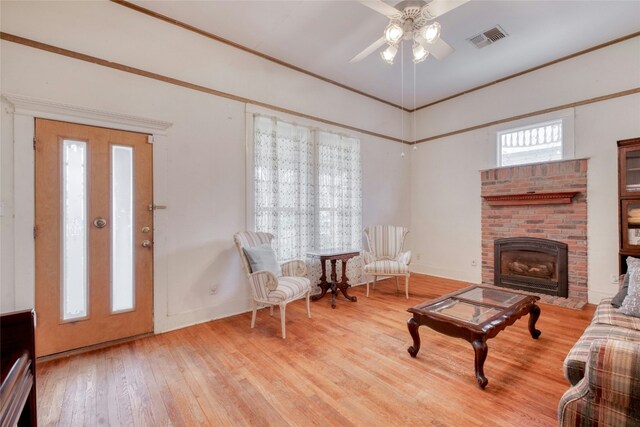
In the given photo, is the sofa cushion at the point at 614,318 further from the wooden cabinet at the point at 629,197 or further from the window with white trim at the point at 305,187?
the window with white trim at the point at 305,187

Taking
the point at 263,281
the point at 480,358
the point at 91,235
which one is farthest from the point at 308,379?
the point at 91,235

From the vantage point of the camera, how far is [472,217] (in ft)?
15.8

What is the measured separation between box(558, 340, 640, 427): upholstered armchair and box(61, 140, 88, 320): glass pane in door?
3.47 metres

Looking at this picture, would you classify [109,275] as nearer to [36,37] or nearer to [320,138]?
[36,37]

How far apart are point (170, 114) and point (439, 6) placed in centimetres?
272

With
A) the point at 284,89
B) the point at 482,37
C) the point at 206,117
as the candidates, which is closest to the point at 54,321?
the point at 206,117

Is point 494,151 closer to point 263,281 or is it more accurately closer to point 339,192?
point 339,192

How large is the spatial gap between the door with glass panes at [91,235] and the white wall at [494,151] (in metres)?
4.66

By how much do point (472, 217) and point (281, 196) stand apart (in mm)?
3325

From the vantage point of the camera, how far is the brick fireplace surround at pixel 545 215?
3740 mm

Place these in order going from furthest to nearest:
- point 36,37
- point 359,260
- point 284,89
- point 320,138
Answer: point 359,260 → point 320,138 → point 284,89 → point 36,37

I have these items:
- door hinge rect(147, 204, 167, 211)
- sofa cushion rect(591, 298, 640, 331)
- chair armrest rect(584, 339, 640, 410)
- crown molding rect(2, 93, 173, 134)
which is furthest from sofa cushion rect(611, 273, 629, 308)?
crown molding rect(2, 93, 173, 134)

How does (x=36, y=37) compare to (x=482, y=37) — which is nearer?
(x=36, y=37)

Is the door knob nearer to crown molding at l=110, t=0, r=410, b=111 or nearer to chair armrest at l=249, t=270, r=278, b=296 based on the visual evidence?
chair armrest at l=249, t=270, r=278, b=296
